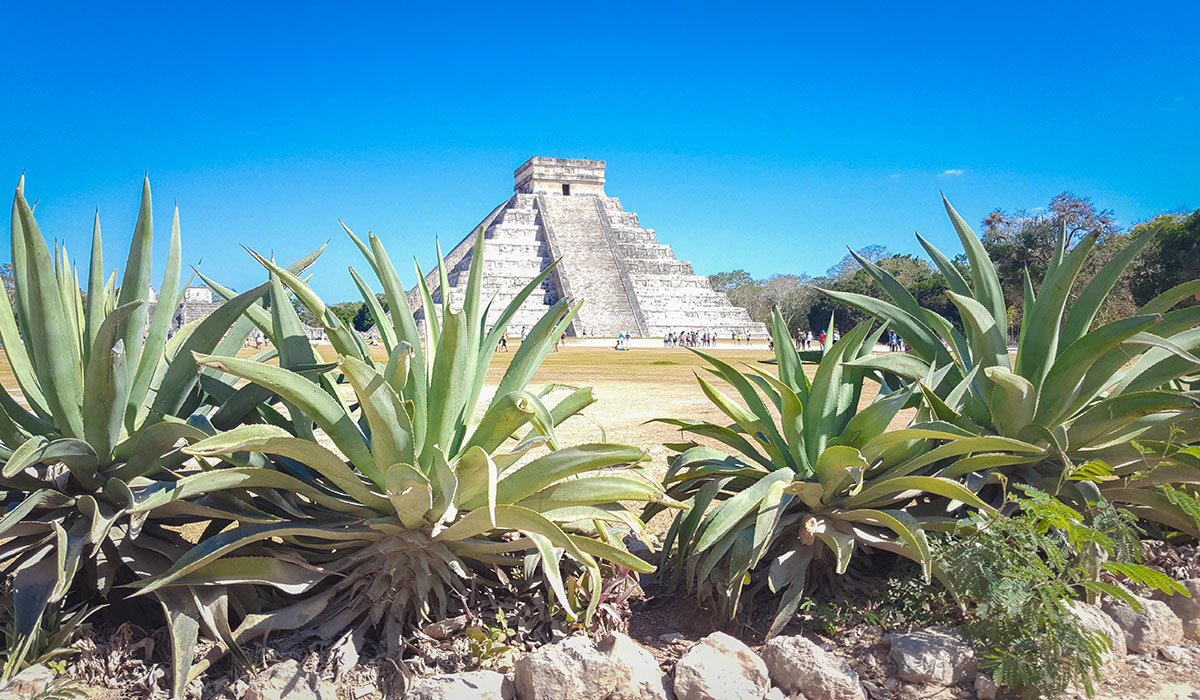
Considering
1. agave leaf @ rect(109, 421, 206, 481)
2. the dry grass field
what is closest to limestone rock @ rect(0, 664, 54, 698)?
agave leaf @ rect(109, 421, 206, 481)

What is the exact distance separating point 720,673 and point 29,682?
1758 mm

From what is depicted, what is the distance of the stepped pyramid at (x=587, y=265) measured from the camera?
45531 mm

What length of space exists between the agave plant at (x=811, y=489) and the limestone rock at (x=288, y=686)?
3.54 feet

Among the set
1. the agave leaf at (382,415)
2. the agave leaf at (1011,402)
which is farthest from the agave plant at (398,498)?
the agave leaf at (1011,402)

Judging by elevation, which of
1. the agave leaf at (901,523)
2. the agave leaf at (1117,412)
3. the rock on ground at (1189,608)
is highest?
the agave leaf at (1117,412)

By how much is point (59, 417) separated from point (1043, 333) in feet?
10.2

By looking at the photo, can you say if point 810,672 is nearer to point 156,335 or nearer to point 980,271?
point 980,271

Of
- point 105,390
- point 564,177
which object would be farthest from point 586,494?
point 564,177

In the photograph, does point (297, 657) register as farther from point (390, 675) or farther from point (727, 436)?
point (727, 436)

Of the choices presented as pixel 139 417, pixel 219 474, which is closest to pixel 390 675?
pixel 219 474

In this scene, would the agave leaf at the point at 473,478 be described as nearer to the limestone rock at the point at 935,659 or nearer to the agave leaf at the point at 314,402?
the agave leaf at the point at 314,402

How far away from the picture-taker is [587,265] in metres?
49.8

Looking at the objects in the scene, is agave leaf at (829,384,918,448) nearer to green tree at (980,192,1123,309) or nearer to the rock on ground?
the rock on ground

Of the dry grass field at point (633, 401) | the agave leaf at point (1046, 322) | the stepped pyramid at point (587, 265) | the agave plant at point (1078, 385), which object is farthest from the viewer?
the stepped pyramid at point (587, 265)
